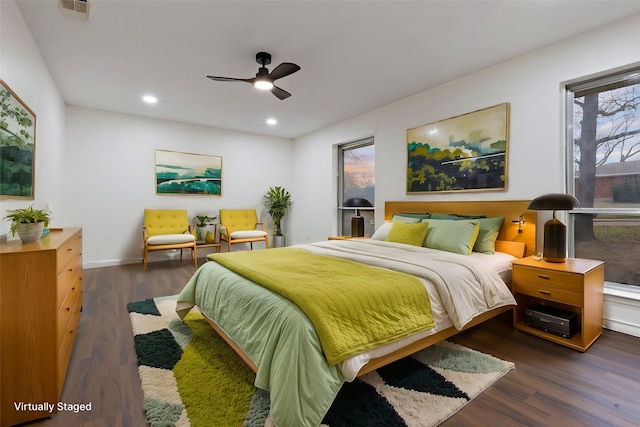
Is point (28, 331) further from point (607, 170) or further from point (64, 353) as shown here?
point (607, 170)

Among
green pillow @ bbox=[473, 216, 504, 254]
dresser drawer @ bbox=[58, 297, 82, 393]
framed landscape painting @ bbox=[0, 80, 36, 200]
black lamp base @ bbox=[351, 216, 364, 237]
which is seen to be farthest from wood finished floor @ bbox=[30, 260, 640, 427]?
black lamp base @ bbox=[351, 216, 364, 237]

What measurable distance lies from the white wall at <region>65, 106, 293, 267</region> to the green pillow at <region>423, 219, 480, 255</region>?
4333 millimetres

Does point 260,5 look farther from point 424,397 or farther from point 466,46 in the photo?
point 424,397

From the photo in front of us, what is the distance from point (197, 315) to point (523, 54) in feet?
13.6

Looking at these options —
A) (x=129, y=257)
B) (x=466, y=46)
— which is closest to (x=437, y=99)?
(x=466, y=46)

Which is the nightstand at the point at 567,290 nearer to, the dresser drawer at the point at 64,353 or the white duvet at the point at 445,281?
the white duvet at the point at 445,281

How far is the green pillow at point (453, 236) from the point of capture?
2887 millimetres

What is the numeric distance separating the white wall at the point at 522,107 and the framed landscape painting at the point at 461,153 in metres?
0.09

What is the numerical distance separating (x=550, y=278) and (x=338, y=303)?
188 centimetres

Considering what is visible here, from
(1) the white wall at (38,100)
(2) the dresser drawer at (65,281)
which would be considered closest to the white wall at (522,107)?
(1) the white wall at (38,100)

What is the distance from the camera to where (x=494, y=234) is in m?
3.03

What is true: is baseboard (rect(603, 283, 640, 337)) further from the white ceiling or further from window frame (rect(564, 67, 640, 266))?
the white ceiling

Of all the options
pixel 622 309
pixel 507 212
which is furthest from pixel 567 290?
pixel 507 212

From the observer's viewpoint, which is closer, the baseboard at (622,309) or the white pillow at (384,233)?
the baseboard at (622,309)
